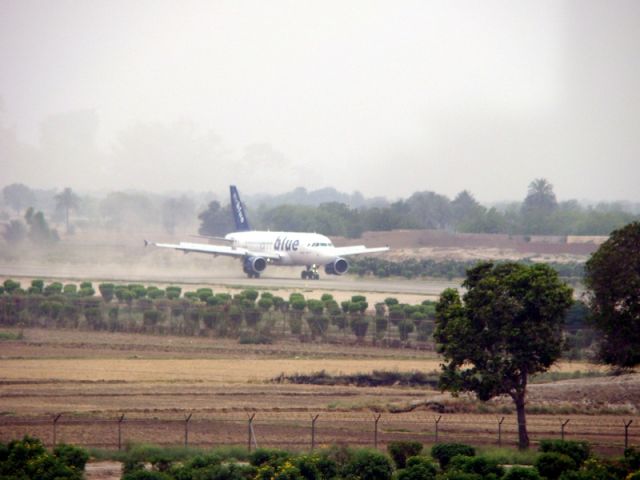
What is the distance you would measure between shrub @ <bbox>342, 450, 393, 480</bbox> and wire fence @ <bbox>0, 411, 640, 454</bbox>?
3518 mm

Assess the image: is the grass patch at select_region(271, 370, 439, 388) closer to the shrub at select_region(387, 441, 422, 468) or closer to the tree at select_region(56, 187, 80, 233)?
the shrub at select_region(387, 441, 422, 468)

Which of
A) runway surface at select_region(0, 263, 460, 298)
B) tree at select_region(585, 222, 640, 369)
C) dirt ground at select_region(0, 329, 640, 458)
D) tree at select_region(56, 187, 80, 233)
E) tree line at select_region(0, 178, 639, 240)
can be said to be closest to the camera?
dirt ground at select_region(0, 329, 640, 458)

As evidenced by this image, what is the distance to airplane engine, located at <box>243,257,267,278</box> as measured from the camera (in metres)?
103

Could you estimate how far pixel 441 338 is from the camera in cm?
3956

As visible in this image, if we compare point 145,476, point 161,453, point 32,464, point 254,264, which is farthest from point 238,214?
point 145,476

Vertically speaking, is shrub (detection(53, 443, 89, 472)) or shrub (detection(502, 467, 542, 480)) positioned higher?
shrub (detection(53, 443, 89, 472))

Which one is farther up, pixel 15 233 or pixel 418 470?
pixel 15 233

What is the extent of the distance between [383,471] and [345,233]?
12710 centimetres

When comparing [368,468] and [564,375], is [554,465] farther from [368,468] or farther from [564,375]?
[564,375]

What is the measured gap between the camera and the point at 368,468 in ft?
103

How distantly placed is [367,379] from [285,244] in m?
49.0

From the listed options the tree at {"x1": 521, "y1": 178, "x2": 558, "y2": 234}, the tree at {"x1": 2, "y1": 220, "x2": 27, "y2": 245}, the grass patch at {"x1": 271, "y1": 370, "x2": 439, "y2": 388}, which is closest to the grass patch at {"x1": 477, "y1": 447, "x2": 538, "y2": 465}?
the grass patch at {"x1": 271, "y1": 370, "x2": 439, "y2": 388}

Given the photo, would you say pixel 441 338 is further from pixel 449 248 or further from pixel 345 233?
pixel 345 233

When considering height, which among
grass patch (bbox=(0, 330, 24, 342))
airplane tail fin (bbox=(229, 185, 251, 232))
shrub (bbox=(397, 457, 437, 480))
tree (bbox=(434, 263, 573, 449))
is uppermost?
airplane tail fin (bbox=(229, 185, 251, 232))
